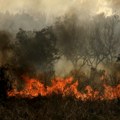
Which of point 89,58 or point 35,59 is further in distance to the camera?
point 89,58

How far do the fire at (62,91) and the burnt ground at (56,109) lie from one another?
4.06ft

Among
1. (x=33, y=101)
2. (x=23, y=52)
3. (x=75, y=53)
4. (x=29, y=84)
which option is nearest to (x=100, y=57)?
(x=75, y=53)

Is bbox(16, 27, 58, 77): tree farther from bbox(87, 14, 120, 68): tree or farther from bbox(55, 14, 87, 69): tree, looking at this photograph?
bbox(87, 14, 120, 68): tree

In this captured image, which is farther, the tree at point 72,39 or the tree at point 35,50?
the tree at point 72,39

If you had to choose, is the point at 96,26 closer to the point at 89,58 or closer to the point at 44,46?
the point at 89,58

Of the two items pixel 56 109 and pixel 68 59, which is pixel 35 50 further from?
pixel 56 109

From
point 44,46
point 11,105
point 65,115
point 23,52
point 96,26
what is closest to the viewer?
point 65,115

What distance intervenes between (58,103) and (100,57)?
31.7 m

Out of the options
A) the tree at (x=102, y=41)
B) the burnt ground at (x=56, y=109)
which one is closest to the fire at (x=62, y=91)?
the burnt ground at (x=56, y=109)

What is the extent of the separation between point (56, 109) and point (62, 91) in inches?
209

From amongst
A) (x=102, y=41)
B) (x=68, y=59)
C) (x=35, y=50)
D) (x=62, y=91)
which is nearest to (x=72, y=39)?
(x=68, y=59)

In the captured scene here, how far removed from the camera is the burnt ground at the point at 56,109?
60.3 feet

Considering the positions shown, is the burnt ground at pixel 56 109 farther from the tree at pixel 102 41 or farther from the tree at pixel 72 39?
the tree at pixel 102 41

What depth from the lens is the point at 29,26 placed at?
51094 millimetres
